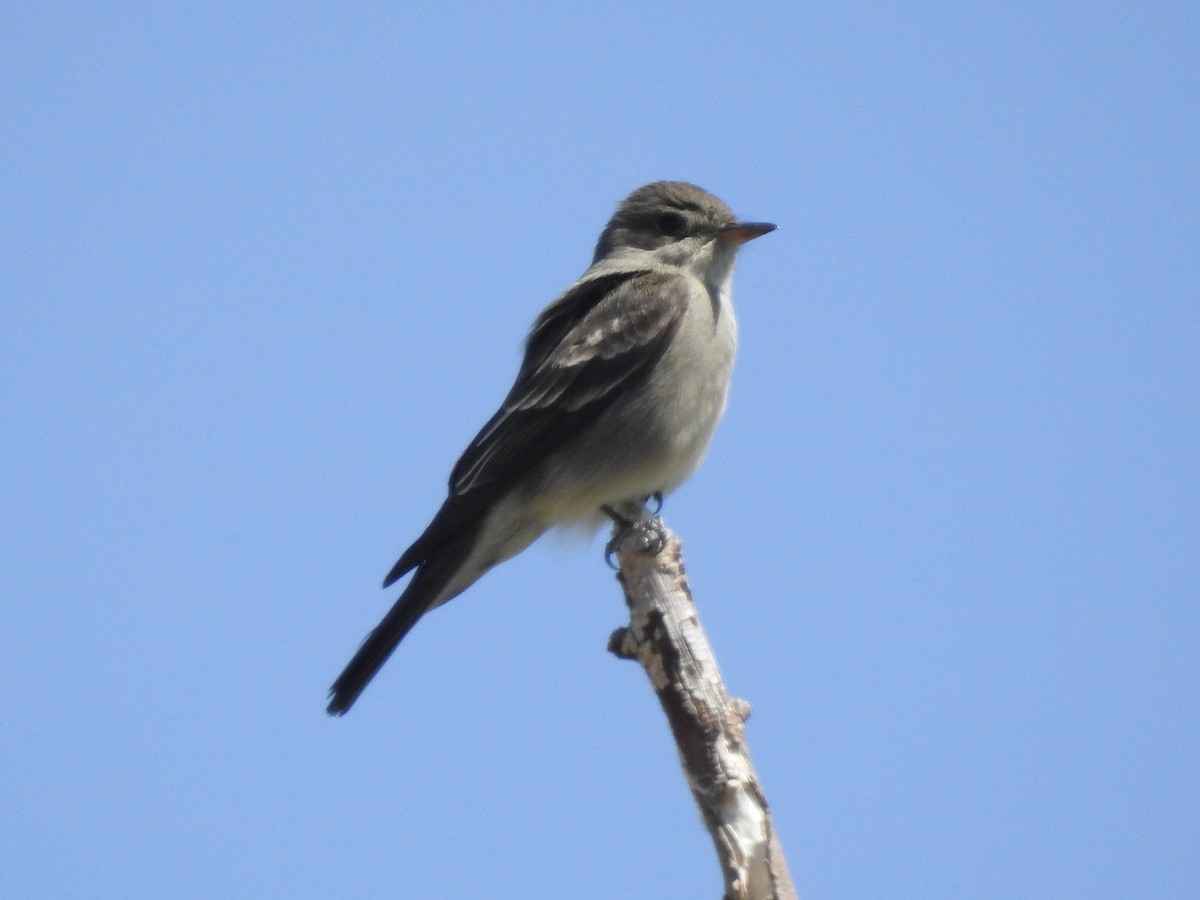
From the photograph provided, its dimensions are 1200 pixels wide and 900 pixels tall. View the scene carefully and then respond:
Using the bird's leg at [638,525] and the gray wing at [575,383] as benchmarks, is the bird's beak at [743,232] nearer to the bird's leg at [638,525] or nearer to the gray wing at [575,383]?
the gray wing at [575,383]

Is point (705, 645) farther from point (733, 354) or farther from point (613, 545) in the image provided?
point (733, 354)

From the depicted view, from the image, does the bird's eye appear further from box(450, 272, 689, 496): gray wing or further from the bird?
box(450, 272, 689, 496): gray wing

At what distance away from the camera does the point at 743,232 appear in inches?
321

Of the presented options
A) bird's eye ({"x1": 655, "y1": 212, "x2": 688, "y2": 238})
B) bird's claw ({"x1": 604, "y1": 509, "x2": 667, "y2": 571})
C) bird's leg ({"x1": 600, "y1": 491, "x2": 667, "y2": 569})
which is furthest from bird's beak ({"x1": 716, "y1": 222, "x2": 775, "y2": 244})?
bird's claw ({"x1": 604, "y1": 509, "x2": 667, "y2": 571})

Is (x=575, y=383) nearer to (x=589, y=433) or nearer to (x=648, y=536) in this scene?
(x=589, y=433)

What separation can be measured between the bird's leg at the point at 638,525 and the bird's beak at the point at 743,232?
61.7 inches

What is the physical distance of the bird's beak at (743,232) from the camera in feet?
26.7

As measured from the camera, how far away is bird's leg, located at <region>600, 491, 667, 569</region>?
18.8 ft

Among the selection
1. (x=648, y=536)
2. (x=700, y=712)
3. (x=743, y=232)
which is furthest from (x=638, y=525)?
(x=743, y=232)

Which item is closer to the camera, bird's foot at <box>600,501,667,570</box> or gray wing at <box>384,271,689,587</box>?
bird's foot at <box>600,501,667,570</box>

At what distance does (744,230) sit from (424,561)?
2.60m

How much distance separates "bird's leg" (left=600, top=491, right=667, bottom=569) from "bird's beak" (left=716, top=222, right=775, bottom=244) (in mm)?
1567

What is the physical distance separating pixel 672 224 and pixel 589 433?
5.84 ft

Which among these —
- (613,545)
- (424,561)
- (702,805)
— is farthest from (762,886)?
(424,561)
